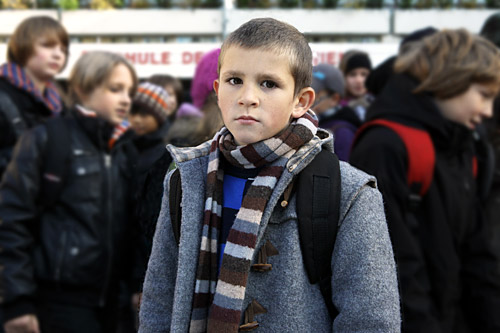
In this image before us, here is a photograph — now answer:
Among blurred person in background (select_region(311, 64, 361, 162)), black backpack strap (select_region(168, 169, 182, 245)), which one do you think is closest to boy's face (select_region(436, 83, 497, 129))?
blurred person in background (select_region(311, 64, 361, 162))

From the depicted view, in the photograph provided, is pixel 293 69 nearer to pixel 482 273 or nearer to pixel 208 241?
pixel 208 241

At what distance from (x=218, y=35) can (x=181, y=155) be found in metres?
22.5

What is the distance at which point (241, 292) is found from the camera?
126 centimetres

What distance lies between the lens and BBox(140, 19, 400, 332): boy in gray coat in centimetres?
127

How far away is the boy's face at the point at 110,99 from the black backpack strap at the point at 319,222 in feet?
6.26

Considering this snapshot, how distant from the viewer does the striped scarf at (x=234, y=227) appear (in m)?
1.27

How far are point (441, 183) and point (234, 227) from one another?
1.47m

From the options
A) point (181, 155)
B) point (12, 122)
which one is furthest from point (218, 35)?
point (181, 155)

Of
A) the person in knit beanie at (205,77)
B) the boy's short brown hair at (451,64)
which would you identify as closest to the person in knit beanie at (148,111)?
the person in knit beanie at (205,77)

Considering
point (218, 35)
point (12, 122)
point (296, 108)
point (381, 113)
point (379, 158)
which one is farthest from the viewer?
point (218, 35)

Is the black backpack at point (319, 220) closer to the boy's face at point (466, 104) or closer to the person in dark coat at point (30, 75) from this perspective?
the boy's face at point (466, 104)

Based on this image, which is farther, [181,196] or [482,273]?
[482,273]

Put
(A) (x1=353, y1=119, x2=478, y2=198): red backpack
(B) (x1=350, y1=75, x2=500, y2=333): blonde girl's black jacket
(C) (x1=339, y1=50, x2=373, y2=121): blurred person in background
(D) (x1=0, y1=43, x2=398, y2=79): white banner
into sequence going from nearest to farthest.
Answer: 1. (B) (x1=350, y1=75, x2=500, y2=333): blonde girl's black jacket
2. (A) (x1=353, y1=119, x2=478, y2=198): red backpack
3. (C) (x1=339, y1=50, x2=373, y2=121): blurred person in background
4. (D) (x1=0, y1=43, x2=398, y2=79): white banner

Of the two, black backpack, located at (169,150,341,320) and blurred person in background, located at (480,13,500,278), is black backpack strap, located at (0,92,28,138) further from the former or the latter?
blurred person in background, located at (480,13,500,278)
